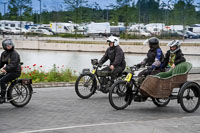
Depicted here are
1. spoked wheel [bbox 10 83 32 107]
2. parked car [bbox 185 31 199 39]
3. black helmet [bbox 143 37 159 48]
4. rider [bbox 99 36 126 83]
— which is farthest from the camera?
parked car [bbox 185 31 199 39]

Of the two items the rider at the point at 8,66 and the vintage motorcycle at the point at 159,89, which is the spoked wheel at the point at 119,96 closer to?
the vintage motorcycle at the point at 159,89

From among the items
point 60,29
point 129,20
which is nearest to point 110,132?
point 129,20

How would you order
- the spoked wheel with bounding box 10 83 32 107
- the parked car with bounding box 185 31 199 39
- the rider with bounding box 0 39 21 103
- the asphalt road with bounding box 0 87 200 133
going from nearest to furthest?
the asphalt road with bounding box 0 87 200 133, the rider with bounding box 0 39 21 103, the spoked wheel with bounding box 10 83 32 107, the parked car with bounding box 185 31 199 39

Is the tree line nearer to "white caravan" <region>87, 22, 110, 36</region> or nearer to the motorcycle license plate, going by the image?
"white caravan" <region>87, 22, 110, 36</region>

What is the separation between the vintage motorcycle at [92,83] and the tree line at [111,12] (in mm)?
55363

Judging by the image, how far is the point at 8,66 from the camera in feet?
32.6

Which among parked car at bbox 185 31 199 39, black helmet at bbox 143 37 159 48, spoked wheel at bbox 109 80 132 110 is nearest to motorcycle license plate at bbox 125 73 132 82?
spoked wheel at bbox 109 80 132 110

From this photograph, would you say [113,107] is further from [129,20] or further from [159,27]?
[159,27]

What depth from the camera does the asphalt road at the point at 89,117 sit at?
7.85m

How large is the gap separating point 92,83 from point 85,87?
0.25 meters

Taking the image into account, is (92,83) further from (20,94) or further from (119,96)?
(20,94)

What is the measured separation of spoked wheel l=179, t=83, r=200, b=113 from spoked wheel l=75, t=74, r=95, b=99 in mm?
2950

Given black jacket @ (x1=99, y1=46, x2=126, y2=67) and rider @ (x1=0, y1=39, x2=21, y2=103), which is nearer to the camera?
rider @ (x1=0, y1=39, x2=21, y2=103)

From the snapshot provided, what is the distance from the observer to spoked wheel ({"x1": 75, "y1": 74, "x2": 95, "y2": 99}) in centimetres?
1203
